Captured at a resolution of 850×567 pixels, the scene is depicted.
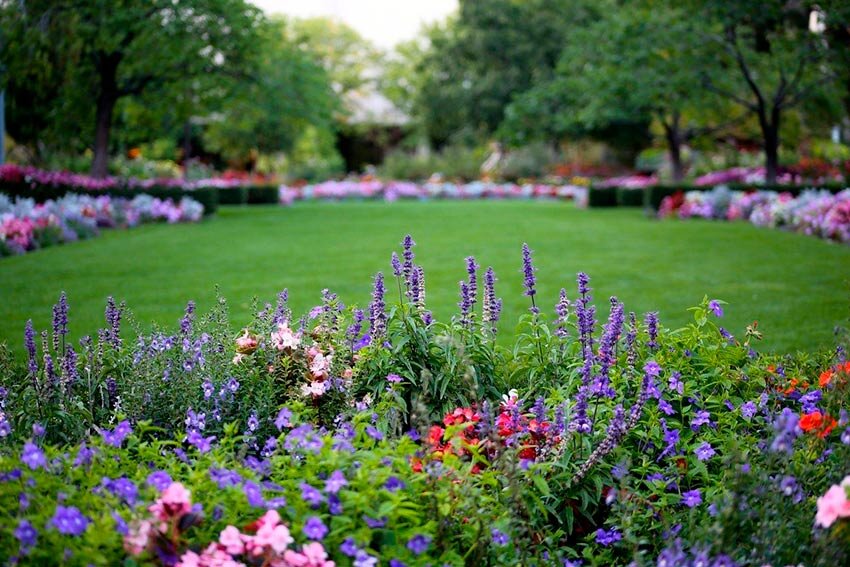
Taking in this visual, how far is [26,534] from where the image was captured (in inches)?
82.4

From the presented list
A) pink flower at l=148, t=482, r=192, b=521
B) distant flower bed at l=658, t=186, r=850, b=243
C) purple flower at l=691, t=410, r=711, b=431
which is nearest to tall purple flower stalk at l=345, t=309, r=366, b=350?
purple flower at l=691, t=410, r=711, b=431

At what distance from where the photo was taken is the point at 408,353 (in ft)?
12.8

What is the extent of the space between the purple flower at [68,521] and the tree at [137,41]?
15.1 metres

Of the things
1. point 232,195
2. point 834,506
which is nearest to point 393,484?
point 834,506

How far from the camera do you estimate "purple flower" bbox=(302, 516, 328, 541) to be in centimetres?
226

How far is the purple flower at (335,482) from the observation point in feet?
7.82

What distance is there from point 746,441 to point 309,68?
23207 millimetres

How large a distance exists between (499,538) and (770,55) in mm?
20130

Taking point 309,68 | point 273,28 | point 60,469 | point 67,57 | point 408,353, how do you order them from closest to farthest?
point 60,469, point 408,353, point 67,57, point 273,28, point 309,68

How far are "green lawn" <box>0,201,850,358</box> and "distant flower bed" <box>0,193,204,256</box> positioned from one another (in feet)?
1.39

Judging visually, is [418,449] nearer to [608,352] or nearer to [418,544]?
[418,544]

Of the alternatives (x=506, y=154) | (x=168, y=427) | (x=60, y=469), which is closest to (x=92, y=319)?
(x=168, y=427)

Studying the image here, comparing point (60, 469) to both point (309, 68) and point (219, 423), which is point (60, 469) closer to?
point (219, 423)

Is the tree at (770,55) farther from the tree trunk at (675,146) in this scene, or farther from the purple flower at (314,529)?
the purple flower at (314,529)
